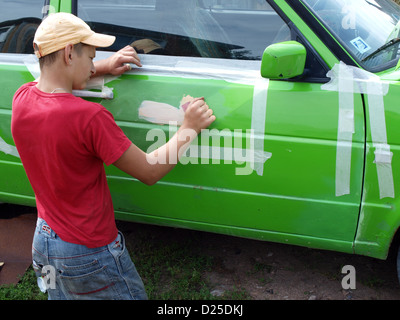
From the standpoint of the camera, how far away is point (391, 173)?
6.27ft

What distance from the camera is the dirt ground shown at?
2447 millimetres

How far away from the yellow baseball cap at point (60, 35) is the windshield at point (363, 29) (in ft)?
3.46

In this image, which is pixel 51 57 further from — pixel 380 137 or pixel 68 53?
pixel 380 137

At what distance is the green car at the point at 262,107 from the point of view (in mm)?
1917

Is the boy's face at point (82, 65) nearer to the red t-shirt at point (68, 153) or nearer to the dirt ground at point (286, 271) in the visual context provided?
the red t-shirt at point (68, 153)

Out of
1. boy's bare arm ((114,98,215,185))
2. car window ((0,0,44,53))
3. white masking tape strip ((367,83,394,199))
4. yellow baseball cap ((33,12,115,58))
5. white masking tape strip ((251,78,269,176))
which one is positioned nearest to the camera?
yellow baseball cap ((33,12,115,58))

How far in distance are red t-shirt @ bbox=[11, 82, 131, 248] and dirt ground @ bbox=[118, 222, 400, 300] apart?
105 centimetres

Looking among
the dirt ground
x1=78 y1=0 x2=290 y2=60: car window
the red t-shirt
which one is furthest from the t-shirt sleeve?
the dirt ground

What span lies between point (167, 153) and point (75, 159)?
1.29ft

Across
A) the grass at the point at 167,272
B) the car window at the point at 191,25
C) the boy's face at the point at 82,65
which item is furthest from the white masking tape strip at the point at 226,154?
the grass at the point at 167,272

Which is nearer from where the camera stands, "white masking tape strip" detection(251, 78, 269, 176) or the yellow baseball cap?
the yellow baseball cap

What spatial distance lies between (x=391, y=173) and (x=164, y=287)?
4.81 feet

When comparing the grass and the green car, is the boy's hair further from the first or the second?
the grass

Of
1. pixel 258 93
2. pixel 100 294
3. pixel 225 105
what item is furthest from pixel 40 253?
pixel 258 93
